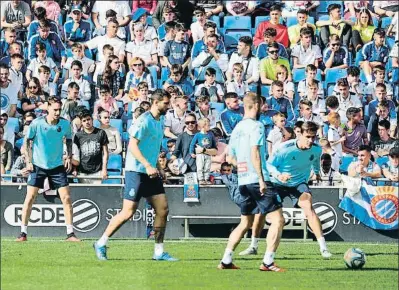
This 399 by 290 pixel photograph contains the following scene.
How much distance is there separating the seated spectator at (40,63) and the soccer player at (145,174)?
688cm

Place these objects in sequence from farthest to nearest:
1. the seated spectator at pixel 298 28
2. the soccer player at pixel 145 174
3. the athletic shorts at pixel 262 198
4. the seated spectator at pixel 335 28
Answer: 1. the seated spectator at pixel 335 28
2. the seated spectator at pixel 298 28
3. the soccer player at pixel 145 174
4. the athletic shorts at pixel 262 198

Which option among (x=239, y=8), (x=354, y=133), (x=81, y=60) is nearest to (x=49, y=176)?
(x=81, y=60)

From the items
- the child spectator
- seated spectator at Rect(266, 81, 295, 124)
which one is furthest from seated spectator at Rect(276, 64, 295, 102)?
the child spectator

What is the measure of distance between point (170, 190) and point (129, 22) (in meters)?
5.42

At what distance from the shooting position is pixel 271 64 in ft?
68.3

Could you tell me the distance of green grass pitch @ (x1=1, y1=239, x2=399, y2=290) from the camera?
12477 mm

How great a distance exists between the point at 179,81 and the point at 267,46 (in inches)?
70.4

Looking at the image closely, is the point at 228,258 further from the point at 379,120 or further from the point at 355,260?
the point at 379,120

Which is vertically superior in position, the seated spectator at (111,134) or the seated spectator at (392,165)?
the seated spectator at (111,134)

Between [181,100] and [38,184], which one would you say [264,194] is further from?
[181,100]

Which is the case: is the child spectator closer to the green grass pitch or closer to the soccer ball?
the green grass pitch

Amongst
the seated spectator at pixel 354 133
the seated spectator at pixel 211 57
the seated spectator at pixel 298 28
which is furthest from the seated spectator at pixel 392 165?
the seated spectator at pixel 298 28

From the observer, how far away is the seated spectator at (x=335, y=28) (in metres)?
22.0

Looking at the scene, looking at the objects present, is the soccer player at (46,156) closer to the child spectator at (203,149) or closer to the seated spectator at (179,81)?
the child spectator at (203,149)
